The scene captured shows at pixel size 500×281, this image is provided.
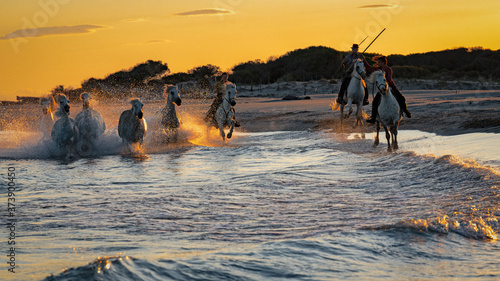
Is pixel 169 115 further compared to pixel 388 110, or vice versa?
pixel 169 115

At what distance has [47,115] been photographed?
18.9m

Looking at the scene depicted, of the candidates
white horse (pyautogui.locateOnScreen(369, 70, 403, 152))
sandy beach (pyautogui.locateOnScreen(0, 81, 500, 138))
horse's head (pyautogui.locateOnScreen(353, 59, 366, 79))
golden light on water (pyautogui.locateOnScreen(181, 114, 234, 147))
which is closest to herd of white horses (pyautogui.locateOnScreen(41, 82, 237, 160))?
golden light on water (pyautogui.locateOnScreen(181, 114, 234, 147))

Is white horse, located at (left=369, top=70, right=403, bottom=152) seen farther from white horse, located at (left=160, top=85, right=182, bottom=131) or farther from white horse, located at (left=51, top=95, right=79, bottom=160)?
white horse, located at (left=51, top=95, right=79, bottom=160)

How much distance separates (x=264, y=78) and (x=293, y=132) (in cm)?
4715

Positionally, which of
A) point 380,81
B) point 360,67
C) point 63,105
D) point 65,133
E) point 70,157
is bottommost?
point 70,157

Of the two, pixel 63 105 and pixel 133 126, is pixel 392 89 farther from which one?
pixel 63 105

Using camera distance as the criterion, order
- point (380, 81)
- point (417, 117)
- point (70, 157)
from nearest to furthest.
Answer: point (380, 81) < point (70, 157) < point (417, 117)

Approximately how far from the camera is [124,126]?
17.1 metres

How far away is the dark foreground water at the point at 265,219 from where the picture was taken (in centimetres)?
522

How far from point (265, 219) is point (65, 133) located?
10.3m

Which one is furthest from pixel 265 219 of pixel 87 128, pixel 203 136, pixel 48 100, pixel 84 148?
pixel 203 136

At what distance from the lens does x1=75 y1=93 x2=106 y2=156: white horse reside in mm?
17188

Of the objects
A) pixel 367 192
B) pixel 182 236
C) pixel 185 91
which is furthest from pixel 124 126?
pixel 185 91

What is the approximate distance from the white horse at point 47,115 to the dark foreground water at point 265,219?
4.58 m
